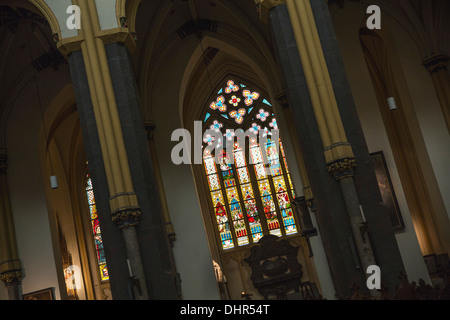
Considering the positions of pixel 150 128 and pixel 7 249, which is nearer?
pixel 7 249

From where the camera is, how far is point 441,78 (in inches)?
667

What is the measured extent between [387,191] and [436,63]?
4.36 metres

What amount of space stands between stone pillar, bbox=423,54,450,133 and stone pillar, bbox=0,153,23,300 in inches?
550

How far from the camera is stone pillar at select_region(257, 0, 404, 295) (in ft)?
34.1

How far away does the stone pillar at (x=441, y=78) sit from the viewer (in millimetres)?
16844

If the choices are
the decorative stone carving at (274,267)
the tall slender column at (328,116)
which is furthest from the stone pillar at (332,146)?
the decorative stone carving at (274,267)

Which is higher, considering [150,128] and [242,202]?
[150,128]

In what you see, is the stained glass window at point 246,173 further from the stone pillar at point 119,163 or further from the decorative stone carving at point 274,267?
the stone pillar at point 119,163

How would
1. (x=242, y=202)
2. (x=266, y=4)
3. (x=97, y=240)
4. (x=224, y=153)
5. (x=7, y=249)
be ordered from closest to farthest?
(x=266, y=4), (x=7, y=249), (x=242, y=202), (x=97, y=240), (x=224, y=153)

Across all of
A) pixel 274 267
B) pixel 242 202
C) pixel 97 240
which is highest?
pixel 242 202

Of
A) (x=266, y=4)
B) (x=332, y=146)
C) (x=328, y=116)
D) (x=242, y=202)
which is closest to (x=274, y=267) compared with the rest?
(x=242, y=202)

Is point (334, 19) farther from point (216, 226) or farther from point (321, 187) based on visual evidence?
point (216, 226)

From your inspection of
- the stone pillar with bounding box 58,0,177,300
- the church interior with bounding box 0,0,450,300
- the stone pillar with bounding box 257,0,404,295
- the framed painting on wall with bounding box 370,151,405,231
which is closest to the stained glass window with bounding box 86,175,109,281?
the church interior with bounding box 0,0,450,300

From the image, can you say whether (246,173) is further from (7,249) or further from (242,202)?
(7,249)
